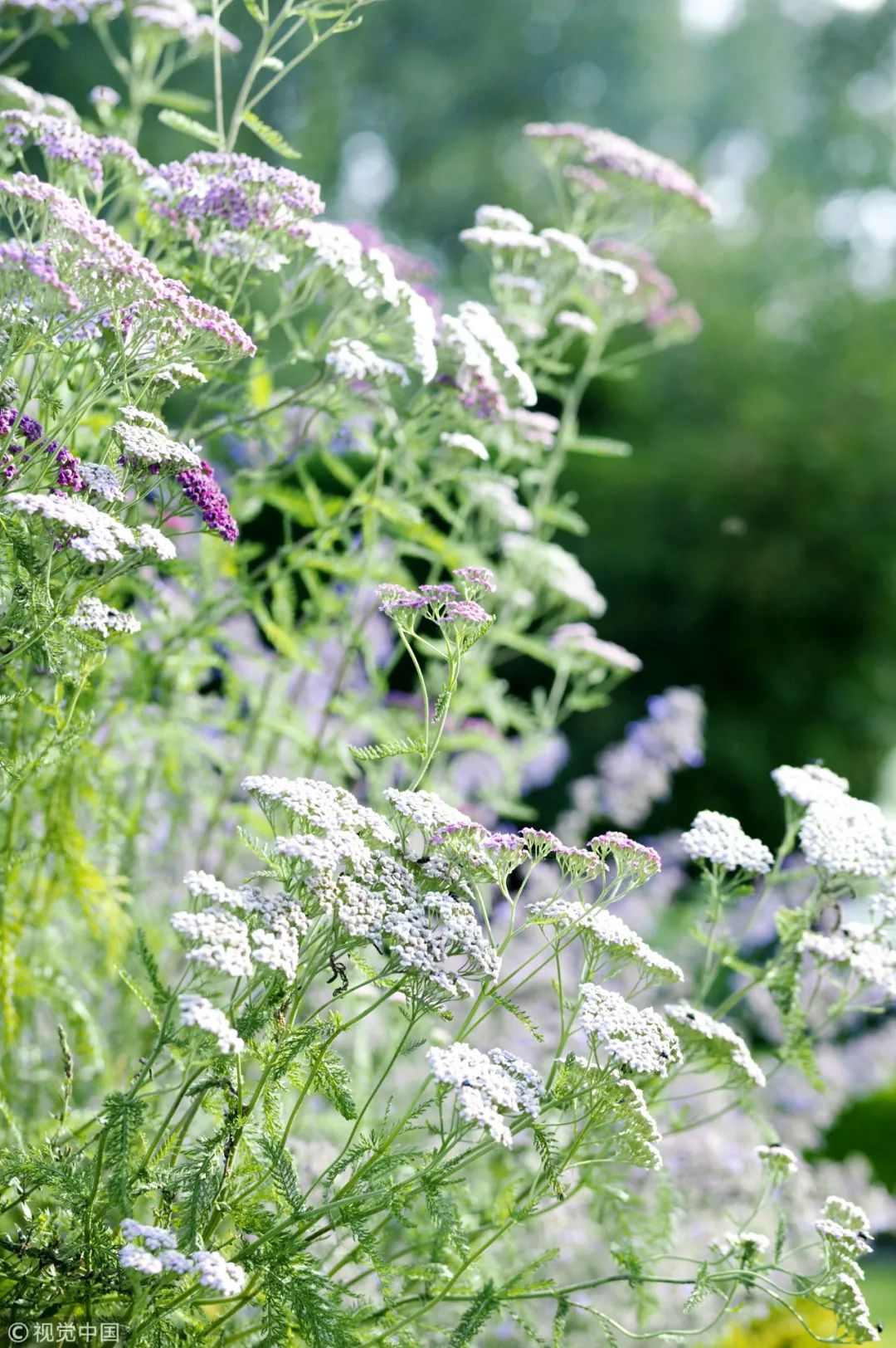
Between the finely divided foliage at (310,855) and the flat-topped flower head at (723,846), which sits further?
the flat-topped flower head at (723,846)

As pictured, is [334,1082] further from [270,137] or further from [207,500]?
[270,137]

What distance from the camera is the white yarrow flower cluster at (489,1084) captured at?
1.67 metres

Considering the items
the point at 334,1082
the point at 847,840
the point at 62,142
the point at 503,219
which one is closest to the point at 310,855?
the point at 334,1082

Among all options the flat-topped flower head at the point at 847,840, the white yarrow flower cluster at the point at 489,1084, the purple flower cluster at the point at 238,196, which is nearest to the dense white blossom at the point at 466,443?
the purple flower cluster at the point at 238,196

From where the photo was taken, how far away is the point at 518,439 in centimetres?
363

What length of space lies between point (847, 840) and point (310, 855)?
1.06 m

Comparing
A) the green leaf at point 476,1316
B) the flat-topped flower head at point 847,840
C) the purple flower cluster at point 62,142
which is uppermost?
the purple flower cluster at point 62,142

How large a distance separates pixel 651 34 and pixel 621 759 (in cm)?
2510

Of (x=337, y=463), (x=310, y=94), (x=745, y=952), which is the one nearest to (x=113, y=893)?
(x=337, y=463)

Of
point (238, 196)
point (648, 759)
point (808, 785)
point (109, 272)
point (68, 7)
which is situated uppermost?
point (68, 7)

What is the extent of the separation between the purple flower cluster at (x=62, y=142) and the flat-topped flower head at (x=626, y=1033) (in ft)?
5.65

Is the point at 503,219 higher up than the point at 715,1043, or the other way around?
the point at 503,219

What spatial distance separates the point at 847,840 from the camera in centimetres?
228

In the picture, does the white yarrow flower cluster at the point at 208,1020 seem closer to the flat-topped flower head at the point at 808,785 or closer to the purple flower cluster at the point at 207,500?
the purple flower cluster at the point at 207,500
